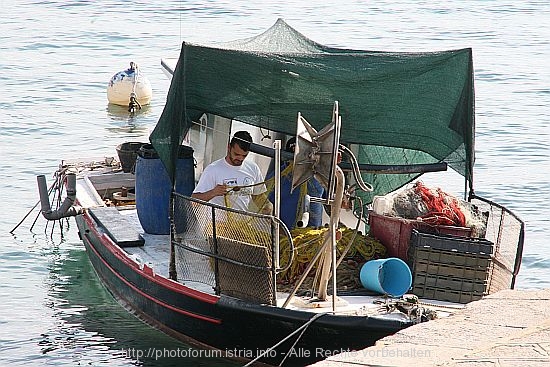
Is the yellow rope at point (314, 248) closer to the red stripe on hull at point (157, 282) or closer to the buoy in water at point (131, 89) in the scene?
the red stripe on hull at point (157, 282)

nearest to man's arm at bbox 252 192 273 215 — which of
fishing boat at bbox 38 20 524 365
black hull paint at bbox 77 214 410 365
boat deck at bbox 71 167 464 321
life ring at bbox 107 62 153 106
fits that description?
fishing boat at bbox 38 20 524 365

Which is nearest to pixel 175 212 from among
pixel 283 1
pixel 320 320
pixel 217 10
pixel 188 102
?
pixel 188 102

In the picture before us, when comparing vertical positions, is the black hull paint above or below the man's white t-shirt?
below

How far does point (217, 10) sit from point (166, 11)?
245 cm

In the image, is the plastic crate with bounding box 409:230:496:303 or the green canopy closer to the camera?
the plastic crate with bounding box 409:230:496:303

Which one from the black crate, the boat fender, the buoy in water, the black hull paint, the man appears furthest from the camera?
the buoy in water

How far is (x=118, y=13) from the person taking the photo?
1490 inches

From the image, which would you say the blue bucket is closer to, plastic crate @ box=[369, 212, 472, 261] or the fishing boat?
the fishing boat

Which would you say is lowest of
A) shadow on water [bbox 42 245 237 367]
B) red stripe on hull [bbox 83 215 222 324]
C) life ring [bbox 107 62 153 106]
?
shadow on water [bbox 42 245 237 367]

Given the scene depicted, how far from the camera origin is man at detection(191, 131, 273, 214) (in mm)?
9750

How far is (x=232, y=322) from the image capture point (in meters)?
9.33

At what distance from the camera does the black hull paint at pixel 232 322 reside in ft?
28.7

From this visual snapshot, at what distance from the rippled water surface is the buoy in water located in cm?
32

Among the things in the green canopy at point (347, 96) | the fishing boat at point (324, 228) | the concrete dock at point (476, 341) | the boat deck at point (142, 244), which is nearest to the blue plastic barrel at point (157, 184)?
the boat deck at point (142, 244)
